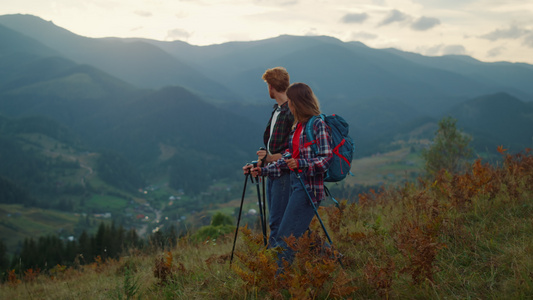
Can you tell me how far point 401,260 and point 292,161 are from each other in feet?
5.33

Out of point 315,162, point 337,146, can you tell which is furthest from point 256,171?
point 337,146

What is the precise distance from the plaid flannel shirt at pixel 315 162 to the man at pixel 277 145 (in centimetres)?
17

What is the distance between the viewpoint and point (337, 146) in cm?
377

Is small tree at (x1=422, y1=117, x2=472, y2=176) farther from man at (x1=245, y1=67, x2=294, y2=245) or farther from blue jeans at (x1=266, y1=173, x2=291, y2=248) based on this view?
blue jeans at (x1=266, y1=173, x2=291, y2=248)

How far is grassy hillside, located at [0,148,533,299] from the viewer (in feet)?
10.7

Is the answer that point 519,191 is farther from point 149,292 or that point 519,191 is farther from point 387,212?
point 149,292

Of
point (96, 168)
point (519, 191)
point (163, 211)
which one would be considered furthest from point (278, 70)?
point (96, 168)

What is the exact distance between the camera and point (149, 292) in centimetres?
454

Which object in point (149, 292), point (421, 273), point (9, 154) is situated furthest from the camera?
point (9, 154)

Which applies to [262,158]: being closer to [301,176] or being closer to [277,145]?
Result: [277,145]

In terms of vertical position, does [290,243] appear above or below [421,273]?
above

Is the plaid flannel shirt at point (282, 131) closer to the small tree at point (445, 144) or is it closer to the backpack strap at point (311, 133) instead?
the backpack strap at point (311, 133)

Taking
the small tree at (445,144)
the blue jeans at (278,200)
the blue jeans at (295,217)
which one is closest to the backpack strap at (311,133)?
the blue jeans at (295,217)

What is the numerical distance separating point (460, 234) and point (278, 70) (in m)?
2.75
